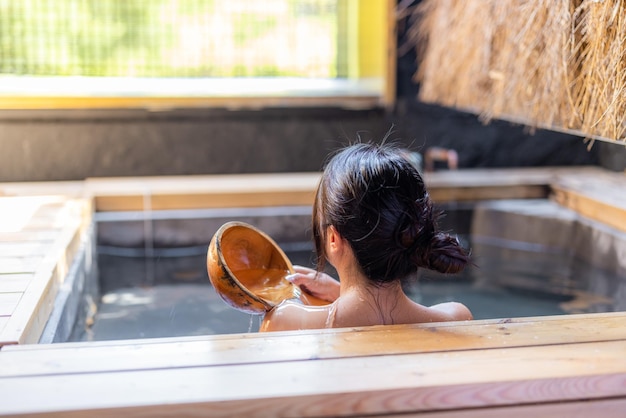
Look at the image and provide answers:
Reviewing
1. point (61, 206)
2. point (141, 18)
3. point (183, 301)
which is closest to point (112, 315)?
point (183, 301)

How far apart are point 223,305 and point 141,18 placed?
2.67 meters

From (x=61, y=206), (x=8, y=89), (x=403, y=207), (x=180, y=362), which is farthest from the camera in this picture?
(x=8, y=89)

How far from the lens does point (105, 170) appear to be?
470 cm

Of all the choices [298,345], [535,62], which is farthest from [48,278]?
[535,62]

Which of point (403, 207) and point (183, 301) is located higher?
point (403, 207)

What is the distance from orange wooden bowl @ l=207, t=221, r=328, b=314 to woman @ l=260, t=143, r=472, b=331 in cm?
14

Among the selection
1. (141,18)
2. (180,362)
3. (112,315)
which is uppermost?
(141,18)

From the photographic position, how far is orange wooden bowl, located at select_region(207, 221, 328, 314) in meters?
1.91

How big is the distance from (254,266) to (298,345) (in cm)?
75

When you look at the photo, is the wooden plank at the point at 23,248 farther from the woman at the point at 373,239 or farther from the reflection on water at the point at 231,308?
the woman at the point at 373,239

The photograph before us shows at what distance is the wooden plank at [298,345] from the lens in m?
1.46

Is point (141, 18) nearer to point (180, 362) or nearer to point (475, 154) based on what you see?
point (475, 154)

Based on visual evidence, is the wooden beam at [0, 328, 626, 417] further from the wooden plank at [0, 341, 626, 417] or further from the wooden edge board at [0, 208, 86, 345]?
the wooden edge board at [0, 208, 86, 345]

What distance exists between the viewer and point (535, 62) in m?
2.81
